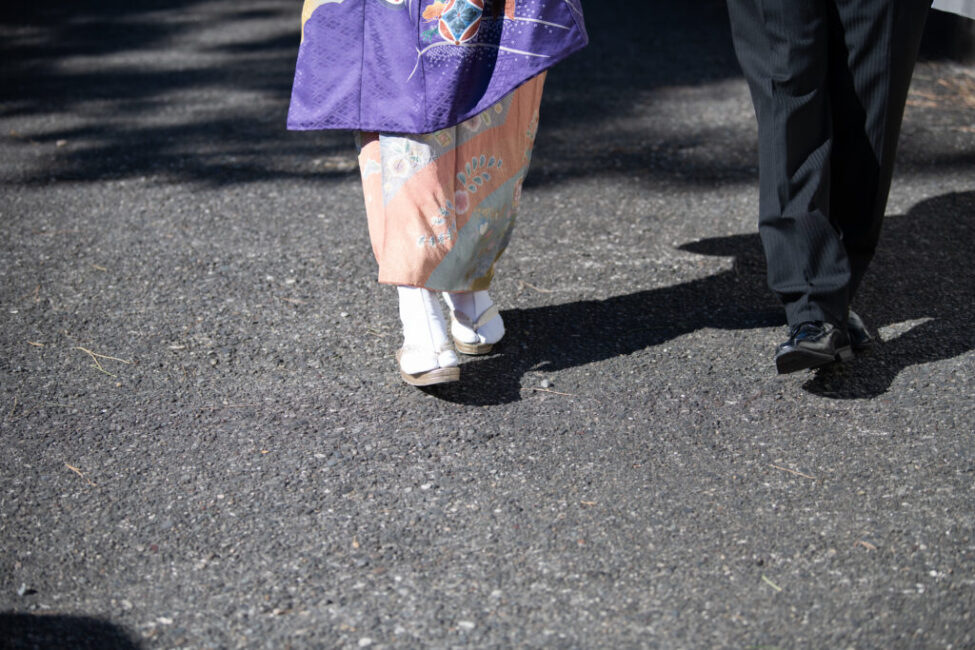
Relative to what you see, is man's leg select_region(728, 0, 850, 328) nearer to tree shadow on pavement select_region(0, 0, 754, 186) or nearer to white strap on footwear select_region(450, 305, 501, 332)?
white strap on footwear select_region(450, 305, 501, 332)

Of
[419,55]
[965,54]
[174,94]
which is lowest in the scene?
[174,94]

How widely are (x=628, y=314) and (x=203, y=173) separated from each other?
2.31 meters

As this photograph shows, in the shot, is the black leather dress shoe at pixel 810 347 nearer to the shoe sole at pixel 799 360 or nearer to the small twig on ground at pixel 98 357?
the shoe sole at pixel 799 360

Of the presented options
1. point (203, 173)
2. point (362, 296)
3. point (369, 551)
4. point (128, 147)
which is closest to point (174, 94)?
point (128, 147)

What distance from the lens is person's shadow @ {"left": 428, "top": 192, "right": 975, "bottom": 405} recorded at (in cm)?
285

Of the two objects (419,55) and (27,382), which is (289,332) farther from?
(419,55)

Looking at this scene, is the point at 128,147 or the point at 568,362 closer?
the point at 568,362

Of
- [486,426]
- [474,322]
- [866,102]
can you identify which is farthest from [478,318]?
[866,102]

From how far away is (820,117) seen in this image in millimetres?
2648

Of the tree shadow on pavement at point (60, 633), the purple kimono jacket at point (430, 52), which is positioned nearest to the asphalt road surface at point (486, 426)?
the tree shadow on pavement at point (60, 633)

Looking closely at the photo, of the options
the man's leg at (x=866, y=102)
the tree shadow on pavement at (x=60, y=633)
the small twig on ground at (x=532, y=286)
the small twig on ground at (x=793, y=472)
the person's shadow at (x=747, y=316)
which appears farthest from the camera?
the small twig on ground at (x=532, y=286)

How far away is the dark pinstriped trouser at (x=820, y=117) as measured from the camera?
2557mm

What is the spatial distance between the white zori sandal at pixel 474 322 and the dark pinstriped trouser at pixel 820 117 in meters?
0.80

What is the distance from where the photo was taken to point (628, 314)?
3250 millimetres
